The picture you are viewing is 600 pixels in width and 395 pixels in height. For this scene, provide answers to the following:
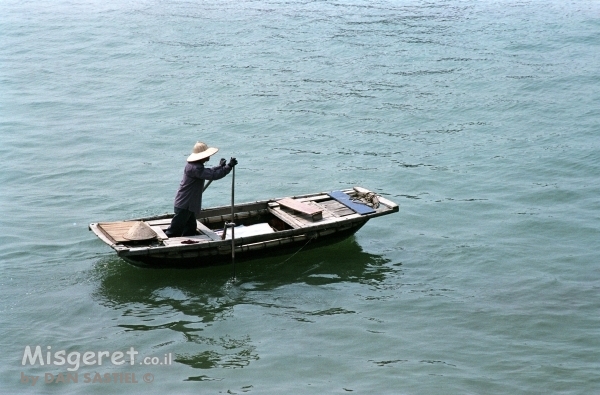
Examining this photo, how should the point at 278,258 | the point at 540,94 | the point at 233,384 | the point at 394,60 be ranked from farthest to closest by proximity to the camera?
the point at 394,60, the point at 540,94, the point at 278,258, the point at 233,384

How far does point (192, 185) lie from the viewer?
11852 millimetres

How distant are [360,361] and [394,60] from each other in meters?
14.6

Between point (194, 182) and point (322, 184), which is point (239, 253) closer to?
point (194, 182)

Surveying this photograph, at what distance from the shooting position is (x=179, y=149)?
18.1 metres

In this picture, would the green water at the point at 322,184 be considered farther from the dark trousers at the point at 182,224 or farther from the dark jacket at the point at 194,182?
the dark jacket at the point at 194,182

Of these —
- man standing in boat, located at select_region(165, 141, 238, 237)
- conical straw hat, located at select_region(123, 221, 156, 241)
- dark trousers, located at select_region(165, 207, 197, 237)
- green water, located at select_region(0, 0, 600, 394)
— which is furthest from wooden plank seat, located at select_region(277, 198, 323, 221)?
conical straw hat, located at select_region(123, 221, 156, 241)

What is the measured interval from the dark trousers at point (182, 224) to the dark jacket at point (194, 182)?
0.33 feet

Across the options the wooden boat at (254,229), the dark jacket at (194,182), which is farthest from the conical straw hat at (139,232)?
the dark jacket at (194,182)

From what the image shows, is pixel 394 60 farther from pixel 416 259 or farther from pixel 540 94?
pixel 416 259

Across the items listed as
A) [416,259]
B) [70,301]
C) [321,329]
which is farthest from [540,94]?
[70,301]

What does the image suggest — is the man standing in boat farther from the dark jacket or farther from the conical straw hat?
the conical straw hat

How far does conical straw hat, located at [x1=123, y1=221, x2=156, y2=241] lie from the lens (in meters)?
11.4

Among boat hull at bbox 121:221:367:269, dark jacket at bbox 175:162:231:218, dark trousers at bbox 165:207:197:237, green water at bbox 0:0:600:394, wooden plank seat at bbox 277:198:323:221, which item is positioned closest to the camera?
green water at bbox 0:0:600:394

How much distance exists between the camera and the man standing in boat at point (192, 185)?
11.7 m
